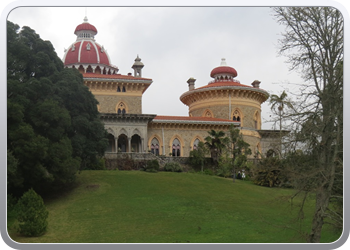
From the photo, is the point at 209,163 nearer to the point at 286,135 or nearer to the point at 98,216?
the point at 98,216

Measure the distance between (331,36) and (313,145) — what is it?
362 centimetres

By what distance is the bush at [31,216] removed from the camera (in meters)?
20.4

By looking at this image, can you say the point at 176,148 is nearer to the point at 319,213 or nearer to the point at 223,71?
the point at 223,71

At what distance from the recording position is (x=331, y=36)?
53.9 ft

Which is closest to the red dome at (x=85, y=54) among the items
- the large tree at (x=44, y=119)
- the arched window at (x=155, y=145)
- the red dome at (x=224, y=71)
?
the arched window at (x=155, y=145)

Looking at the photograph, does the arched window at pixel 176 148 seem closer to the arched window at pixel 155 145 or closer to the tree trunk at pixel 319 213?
the arched window at pixel 155 145

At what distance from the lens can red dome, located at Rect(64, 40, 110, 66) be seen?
4644 cm

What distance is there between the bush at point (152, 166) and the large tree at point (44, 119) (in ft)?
17.2

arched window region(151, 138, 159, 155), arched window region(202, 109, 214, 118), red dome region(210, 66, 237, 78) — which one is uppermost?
red dome region(210, 66, 237, 78)

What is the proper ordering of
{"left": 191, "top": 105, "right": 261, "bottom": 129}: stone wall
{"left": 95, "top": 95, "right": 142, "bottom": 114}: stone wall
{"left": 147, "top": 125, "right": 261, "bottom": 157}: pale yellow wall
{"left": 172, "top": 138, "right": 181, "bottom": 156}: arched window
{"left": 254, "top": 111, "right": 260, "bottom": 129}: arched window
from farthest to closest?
{"left": 254, "top": 111, "right": 260, "bottom": 129}: arched window, {"left": 191, "top": 105, "right": 261, "bottom": 129}: stone wall, {"left": 172, "top": 138, "right": 181, "bottom": 156}: arched window, {"left": 147, "top": 125, "right": 261, "bottom": 157}: pale yellow wall, {"left": 95, "top": 95, "right": 142, "bottom": 114}: stone wall

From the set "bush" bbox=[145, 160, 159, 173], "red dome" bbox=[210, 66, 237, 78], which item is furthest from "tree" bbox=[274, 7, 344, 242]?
"red dome" bbox=[210, 66, 237, 78]

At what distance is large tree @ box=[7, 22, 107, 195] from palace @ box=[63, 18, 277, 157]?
8253 mm

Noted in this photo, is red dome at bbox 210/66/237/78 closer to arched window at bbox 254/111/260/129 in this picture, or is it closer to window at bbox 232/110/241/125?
window at bbox 232/110/241/125
